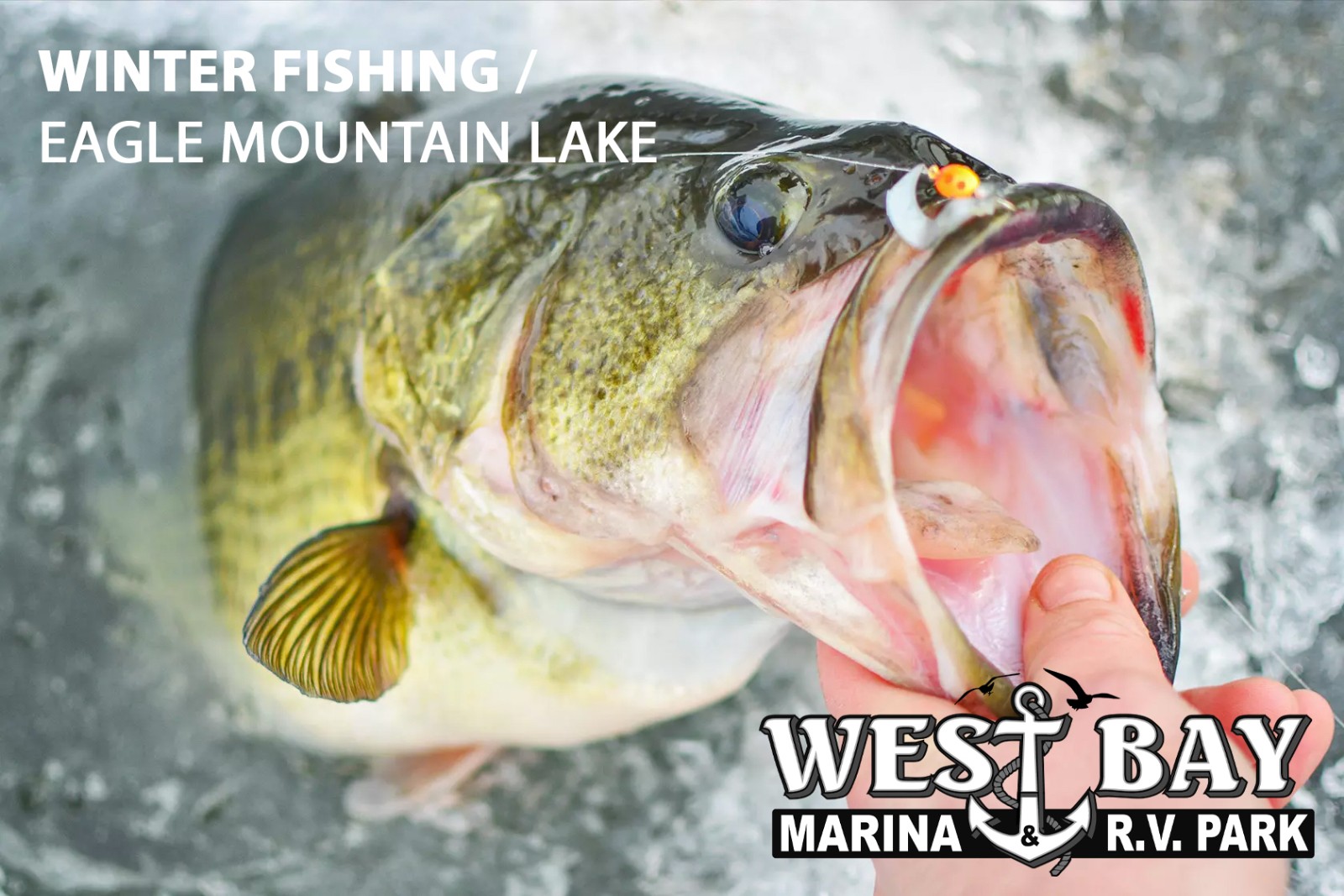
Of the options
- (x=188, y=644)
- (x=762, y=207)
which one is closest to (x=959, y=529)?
(x=762, y=207)

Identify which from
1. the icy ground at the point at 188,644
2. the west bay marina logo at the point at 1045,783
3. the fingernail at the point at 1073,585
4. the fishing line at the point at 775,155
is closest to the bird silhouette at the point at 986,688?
the west bay marina logo at the point at 1045,783

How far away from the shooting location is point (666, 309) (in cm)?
122

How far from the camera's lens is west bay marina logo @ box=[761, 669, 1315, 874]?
1.00 m

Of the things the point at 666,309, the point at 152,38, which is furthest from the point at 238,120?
the point at 666,309

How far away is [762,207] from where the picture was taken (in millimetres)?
1136

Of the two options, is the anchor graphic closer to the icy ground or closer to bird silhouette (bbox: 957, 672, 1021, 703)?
bird silhouette (bbox: 957, 672, 1021, 703)

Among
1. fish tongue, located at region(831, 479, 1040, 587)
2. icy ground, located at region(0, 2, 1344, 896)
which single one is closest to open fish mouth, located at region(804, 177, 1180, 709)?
fish tongue, located at region(831, 479, 1040, 587)

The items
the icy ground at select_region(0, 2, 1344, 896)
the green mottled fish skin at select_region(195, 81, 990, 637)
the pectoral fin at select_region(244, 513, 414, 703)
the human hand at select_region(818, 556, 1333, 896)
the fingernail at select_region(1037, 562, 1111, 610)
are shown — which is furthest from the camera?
the icy ground at select_region(0, 2, 1344, 896)

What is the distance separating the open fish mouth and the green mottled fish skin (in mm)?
137

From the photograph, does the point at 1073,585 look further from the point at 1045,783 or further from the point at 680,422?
the point at 680,422

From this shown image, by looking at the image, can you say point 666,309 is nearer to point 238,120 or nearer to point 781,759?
point 781,759

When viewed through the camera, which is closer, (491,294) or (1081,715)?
(1081,715)

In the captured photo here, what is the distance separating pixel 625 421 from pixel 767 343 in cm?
22

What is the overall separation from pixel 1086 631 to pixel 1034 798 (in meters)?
0.18
